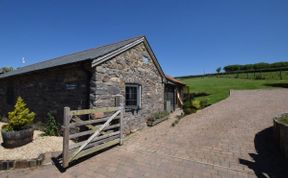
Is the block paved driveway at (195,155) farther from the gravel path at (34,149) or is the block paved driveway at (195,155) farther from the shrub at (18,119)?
the shrub at (18,119)

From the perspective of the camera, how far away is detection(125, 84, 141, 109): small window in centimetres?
937

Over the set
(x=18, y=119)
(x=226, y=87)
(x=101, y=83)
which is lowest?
(x=18, y=119)

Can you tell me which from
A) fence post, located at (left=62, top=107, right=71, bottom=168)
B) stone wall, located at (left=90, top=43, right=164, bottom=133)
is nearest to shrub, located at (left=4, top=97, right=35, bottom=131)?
stone wall, located at (left=90, top=43, right=164, bottom=133)

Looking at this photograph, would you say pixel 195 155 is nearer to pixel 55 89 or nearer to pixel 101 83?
pixel 101 83

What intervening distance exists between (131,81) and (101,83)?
6.84 feet

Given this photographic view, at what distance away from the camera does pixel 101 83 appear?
25.0ft

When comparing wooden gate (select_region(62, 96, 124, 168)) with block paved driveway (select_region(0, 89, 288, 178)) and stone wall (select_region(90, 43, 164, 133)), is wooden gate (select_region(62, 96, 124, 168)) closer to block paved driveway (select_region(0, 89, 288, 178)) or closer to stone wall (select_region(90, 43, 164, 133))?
block paved driveway (select_region(0, 89, 288, 178))

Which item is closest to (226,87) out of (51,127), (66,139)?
(51,127)

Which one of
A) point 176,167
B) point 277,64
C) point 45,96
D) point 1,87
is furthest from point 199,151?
point 277,64

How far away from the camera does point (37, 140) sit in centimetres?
725

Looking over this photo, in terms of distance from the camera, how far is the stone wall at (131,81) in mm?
7537

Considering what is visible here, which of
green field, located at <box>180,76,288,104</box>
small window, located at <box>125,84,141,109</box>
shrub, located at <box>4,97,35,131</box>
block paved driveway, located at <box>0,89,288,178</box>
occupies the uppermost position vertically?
green field, located at <box>180,76,288,104</box>

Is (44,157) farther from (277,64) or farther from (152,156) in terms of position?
(277,64)

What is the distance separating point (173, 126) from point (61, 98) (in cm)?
568
